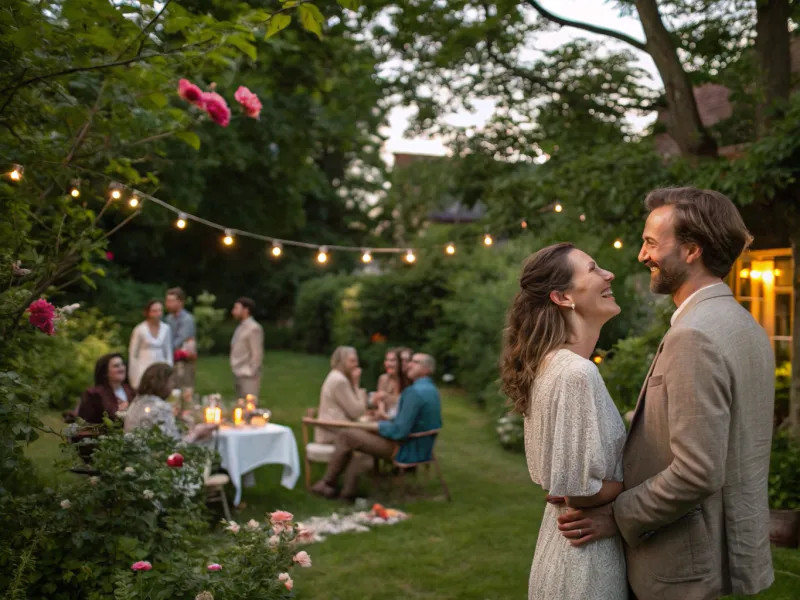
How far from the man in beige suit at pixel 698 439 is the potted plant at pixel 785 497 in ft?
12.8

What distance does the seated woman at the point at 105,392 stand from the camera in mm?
6910

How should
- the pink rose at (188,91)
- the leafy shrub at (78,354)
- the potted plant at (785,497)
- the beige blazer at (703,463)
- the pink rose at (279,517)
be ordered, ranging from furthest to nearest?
the leafy shrub at (78,354), the potted plant at (785,497), the pink rose at (188,91), the pink rose at (279,517), the beige blazer at (703,463)

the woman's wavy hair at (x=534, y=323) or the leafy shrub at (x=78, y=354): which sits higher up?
the woman's wavy hair at (x=534, y=323)

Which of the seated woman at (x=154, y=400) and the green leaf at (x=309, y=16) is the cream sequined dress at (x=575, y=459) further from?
the seated woman at (x=154, y=400)

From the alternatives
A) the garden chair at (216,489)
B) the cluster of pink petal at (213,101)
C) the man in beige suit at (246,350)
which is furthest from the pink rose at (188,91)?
the man in beige suit at (246,350)

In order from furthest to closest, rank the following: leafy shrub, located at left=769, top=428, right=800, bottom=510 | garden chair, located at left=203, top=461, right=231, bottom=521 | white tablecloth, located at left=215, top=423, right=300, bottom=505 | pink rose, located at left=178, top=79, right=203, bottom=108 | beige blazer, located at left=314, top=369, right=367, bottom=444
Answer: beige blazer, located at left=314, top=369, right=367, bottom=444
white tablecloth, located at left=215, top=423, right=300, bottom=505
garden chair, located at left=203, top=461, right=231, bottom=521
leafy shrub, located at left=769, top=428, right=800, bottom=510
pink rose, located at left=178, top=79, right=203, bottom=108

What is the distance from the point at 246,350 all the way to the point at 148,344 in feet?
4.88

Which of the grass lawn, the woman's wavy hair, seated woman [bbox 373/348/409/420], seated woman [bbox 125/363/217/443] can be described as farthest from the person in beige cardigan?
the woman's wavy hair

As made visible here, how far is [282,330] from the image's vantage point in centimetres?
3072

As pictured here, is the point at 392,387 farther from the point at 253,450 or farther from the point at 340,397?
the point at 253,450

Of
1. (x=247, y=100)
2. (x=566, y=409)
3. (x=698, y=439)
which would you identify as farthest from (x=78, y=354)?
(x=698, y=439)

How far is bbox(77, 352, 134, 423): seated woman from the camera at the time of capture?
6.91 m

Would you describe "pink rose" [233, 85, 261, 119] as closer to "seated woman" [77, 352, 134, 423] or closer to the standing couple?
the standing couple

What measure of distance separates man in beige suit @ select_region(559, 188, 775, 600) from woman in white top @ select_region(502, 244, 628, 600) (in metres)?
0.06
